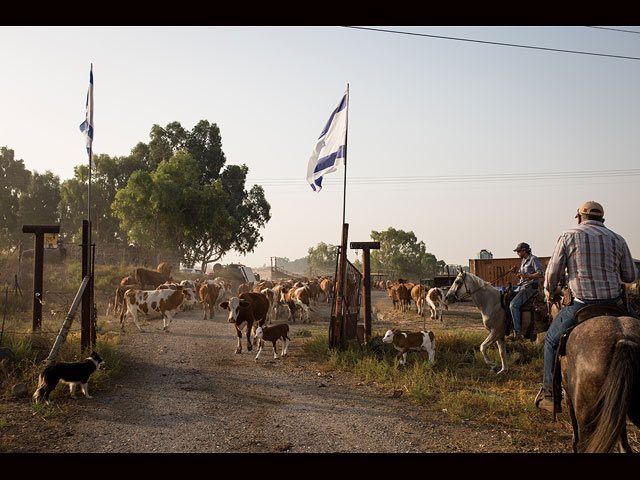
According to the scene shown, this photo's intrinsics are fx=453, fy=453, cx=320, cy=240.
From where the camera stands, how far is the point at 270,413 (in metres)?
6.80

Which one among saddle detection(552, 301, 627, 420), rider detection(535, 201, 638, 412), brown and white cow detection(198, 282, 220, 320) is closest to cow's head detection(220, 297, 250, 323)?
brown and white cow detection(198, 282, 220, 320)

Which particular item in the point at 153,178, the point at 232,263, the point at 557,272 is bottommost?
the point at 232,263

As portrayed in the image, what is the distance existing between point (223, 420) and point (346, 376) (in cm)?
358

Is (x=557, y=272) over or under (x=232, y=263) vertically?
over

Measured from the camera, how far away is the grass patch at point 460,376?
661 cm

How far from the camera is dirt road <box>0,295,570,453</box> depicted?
550cm

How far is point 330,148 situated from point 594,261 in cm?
743

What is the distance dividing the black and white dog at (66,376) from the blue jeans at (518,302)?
8.03 m

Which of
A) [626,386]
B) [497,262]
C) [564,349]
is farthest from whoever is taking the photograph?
[497,262]

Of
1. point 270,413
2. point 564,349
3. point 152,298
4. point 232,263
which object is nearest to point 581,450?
point 564,349

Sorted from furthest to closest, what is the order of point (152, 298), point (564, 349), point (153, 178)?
point (153, 178), point (152, 298), point (564, 349)

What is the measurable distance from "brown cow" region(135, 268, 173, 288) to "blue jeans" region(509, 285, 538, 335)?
21284 mm

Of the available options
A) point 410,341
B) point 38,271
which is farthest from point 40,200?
point 410,341

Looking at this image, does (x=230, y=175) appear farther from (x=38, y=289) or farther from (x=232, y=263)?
(x=38, y=289)
